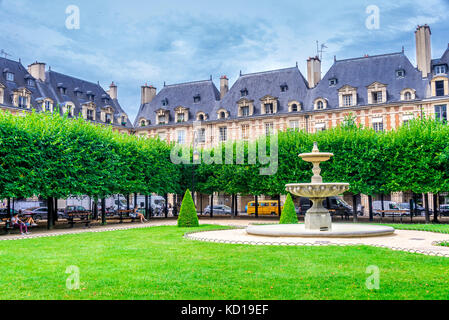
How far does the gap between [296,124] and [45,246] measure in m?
32.3

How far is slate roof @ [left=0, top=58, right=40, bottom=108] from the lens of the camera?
39884 mm

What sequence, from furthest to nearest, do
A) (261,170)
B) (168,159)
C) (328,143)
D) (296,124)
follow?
(296,124), (168,159), (261,170), (328,143)

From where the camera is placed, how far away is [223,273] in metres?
8.01

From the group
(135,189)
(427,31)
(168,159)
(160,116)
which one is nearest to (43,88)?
(160,116)

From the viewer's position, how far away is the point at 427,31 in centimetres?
3869

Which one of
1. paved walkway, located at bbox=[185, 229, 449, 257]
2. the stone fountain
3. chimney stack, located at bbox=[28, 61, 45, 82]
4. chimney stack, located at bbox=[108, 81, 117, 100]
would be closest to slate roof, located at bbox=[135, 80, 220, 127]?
chimney stack, located at bbox=[108, 81, 117, 100]

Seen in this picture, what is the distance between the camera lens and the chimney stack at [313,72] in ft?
144

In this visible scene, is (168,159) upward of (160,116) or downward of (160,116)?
downward

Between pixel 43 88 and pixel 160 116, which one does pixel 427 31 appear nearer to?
pixel 160 116

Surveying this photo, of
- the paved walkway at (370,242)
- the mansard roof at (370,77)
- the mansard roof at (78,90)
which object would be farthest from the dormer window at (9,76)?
the paved walkway at (370,242)

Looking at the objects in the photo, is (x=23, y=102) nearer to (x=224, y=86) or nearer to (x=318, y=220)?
(x=224, y=86)

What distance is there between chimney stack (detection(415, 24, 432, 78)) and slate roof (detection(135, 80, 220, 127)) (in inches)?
841

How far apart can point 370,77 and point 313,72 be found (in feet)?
19.1

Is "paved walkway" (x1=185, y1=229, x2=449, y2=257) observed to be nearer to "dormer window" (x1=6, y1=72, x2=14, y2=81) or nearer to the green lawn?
the green lawn
